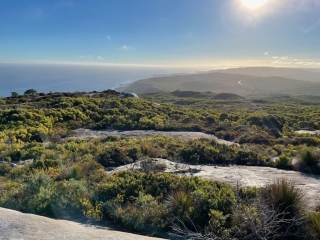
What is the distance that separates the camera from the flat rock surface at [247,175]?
6504 millimetres

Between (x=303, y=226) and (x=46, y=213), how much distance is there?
4.60 meters

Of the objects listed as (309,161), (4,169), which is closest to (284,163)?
(309,161)

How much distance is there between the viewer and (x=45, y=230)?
4.01 m

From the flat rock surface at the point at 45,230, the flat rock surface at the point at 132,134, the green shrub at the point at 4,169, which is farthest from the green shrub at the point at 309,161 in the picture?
the green shrub at the point at 4,169

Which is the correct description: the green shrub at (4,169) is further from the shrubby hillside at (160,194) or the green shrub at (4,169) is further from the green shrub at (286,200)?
the green shrub at (286,200)

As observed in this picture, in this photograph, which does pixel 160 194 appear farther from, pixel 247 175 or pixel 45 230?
pixel 247 175

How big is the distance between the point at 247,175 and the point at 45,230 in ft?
18.2

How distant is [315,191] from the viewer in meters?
5.98

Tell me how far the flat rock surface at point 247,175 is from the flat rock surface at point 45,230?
3432 mm

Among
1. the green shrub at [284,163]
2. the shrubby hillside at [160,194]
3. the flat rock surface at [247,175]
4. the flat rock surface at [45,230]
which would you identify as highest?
the flat rock surface at [45,230]

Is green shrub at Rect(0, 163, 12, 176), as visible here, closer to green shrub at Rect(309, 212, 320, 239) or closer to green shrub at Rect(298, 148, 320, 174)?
green shrub at Rect(309, 212, 320, 239)

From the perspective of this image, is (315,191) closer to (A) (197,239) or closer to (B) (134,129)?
(A) (197,239)

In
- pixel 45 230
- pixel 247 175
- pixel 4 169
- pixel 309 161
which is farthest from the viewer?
pixel 309 161

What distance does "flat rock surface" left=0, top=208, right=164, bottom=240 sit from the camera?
3838 mm
